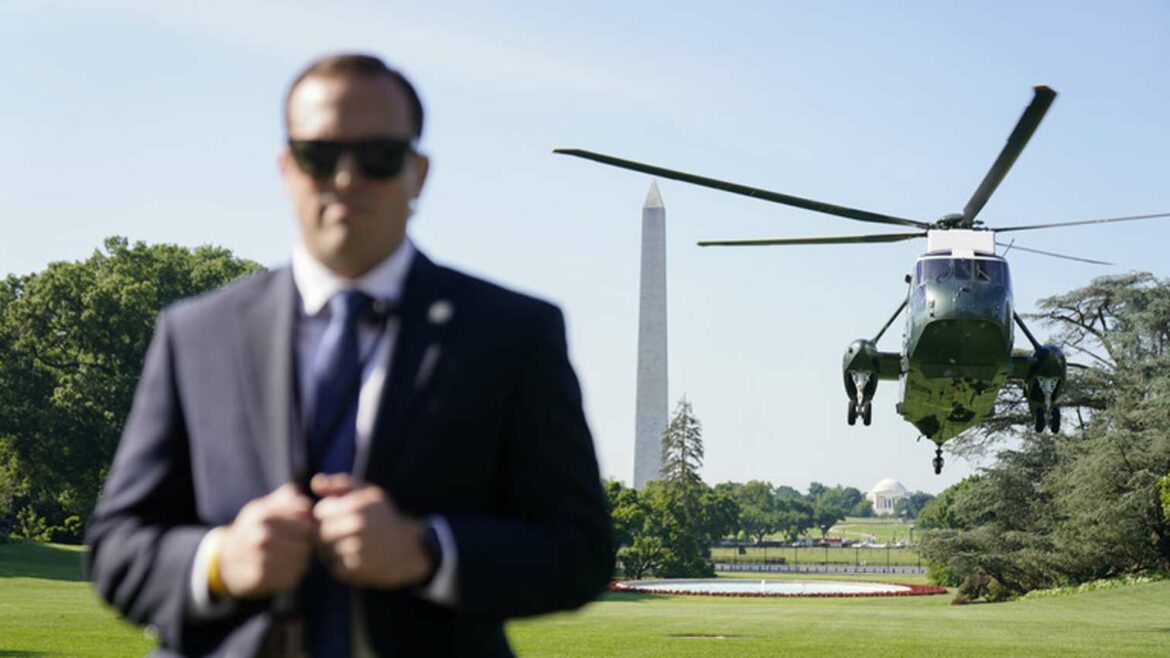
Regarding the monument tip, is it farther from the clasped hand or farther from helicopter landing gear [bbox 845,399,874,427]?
the clasped hand

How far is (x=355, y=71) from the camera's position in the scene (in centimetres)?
252

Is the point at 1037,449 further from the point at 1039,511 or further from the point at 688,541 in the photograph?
the point at 688,541

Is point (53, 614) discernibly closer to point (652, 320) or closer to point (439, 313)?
point (439, 313)

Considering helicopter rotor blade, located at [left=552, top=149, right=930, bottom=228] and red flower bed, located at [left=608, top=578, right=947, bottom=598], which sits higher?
helicopter rotor blade, located at [left=552, top=149, right=930, bottom=228]

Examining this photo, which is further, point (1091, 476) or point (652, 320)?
point (652, 320)

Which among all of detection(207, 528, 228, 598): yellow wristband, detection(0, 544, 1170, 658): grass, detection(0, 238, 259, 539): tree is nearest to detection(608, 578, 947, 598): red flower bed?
detection(0, 544, 1170, 658): grass

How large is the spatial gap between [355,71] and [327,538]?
0.77 metres

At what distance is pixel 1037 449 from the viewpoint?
232ft

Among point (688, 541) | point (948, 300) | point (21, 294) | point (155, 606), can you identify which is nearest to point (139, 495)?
point (155, 606)

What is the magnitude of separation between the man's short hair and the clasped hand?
0.65 m

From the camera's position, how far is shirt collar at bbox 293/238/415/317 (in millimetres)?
2578

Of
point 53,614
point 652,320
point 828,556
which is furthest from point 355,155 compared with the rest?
point 828,556

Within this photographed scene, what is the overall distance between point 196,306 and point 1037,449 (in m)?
71.4

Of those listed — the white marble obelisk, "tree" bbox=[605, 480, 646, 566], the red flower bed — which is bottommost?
the red flower bed
